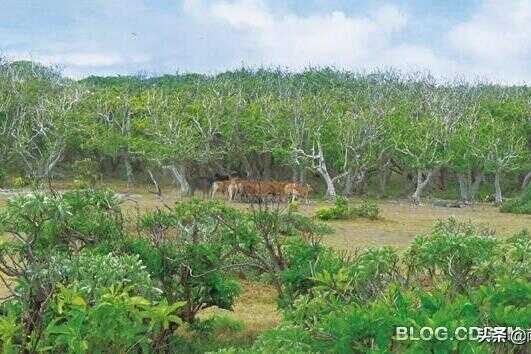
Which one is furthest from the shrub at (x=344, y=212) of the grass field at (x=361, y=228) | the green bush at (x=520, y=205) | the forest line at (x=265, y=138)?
the forest line at (x=265, y=138)

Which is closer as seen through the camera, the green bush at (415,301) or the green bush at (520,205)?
the green bush at (415,301)

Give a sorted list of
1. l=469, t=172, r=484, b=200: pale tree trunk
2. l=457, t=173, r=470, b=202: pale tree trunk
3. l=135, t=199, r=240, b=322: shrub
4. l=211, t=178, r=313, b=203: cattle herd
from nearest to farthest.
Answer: l=135, t=199, r=240, b=322: shrub < l=211, t=178, r=313, b=203: cattle herd < l=469, t=172, r=484, b=200: pale tree trunk < l=457, t=173, r=470, b=202: pale tree trunk

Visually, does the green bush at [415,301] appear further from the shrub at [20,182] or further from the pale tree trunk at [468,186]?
the pale tree trunk at [468,186]

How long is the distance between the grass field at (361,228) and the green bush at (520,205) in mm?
432

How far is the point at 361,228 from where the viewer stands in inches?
1031

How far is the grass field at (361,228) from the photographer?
12922mm

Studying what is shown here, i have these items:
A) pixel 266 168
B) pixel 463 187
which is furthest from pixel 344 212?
pixel 266 168

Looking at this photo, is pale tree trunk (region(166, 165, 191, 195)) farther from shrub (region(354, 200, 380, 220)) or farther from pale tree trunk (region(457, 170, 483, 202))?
pale tree trunk (region(457, 170, 483, 202))

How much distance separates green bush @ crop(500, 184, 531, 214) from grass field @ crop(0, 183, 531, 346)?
0.43 meters

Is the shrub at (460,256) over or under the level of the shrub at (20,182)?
over

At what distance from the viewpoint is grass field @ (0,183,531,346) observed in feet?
42.4

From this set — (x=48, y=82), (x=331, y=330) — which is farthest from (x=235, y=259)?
(x=48, y=82)

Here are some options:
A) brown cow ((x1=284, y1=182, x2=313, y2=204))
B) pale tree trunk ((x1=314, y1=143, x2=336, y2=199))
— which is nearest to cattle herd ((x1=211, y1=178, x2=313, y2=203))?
brown cow ((x1=284, y1=182, x2=313, y2=204))

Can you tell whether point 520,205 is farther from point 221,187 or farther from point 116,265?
point 116,265
